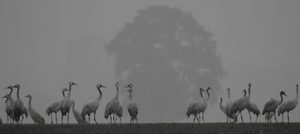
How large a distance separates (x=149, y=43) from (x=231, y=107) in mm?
58241

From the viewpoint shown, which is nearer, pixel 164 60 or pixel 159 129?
pixel 159 129

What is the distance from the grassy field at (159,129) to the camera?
36.5 meters

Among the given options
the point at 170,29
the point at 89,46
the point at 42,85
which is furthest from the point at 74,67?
the point at 170,29

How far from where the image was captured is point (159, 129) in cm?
3759

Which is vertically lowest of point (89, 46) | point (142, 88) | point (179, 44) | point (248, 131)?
point (248, 131)

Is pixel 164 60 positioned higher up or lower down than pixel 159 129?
higher up

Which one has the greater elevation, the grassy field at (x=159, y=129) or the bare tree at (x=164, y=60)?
the bare tree at (x=164, y=60)

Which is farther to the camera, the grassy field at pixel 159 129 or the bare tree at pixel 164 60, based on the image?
the bare tree at pixel 164 60

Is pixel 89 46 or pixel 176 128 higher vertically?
pixel 89 46

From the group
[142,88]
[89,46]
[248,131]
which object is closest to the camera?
[248,131]

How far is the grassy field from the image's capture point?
3647 cm

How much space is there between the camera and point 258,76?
13762cm

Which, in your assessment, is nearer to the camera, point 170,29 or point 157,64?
point 157,64

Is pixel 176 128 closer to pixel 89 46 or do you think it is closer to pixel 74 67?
pixel 74 67
